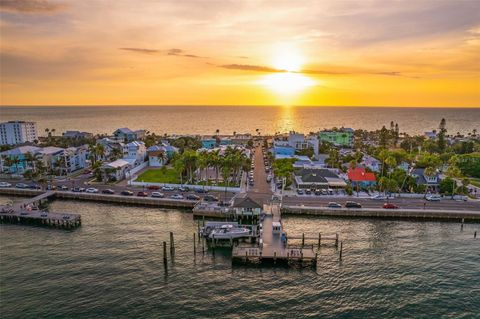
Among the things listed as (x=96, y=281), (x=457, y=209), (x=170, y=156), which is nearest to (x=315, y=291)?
(x=96, y=281)

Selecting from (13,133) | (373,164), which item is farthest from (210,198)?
(13,133)

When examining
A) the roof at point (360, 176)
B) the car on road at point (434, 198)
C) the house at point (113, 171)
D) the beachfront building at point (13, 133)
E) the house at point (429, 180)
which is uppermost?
the beachfront building at point (13, 133)

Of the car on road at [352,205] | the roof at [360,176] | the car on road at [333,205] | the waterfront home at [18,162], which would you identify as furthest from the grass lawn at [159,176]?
the roof at [360,176]

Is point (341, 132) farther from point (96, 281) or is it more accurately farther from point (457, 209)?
point (96, 281)

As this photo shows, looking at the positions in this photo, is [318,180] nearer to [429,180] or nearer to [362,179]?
[362,179]

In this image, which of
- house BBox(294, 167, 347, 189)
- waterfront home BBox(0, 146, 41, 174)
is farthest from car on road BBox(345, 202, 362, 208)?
waterfront home BBox(0, 146, 41, 174)

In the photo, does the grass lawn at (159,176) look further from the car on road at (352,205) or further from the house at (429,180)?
the house at (429,180)
